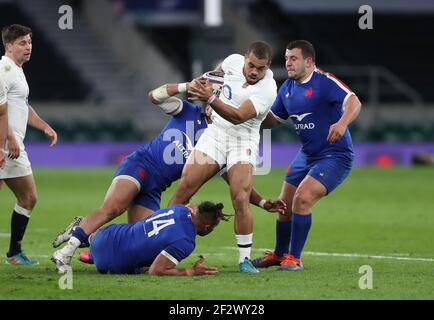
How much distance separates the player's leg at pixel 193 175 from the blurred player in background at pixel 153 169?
28 centimetres

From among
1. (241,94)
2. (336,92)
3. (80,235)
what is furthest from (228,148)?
(80,235)

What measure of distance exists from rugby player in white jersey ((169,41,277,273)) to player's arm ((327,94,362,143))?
74 cm

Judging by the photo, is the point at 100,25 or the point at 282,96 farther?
the point at 100,25

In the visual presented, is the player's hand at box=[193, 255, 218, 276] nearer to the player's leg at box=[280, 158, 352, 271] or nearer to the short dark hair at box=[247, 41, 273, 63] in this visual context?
the player's leg at box=[280, 158, 352, 271]

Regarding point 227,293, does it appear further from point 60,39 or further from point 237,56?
point 60,39

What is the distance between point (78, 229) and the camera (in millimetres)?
10828

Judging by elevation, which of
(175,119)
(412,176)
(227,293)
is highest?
(175,119)

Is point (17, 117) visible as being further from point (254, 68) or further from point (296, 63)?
point (296, 63)

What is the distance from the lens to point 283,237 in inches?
473

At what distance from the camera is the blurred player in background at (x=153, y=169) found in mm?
11062

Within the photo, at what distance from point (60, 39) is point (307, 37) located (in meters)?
8.40

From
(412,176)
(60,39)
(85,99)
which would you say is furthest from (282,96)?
(60,39)

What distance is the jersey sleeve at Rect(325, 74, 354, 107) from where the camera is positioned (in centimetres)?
1169

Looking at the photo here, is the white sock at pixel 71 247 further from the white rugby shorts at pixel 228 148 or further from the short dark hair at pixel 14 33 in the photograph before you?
the short dark hair at pixel 14 33
